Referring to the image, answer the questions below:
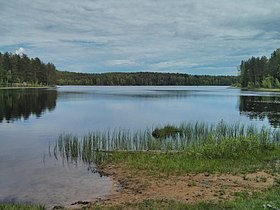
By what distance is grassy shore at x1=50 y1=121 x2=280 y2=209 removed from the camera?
33.0 ft

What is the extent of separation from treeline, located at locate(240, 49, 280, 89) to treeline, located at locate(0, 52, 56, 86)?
88.0 m

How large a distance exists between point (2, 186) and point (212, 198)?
8.23 m

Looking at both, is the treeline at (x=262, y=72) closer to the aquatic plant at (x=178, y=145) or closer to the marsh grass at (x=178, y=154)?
the aquatic plant at (x=178, y=145)

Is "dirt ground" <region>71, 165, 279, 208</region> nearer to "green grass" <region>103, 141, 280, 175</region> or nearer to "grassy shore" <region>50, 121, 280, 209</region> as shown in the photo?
"grassy shore" <region>50, 121, 280, 209</region>

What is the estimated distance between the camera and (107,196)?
11.9m

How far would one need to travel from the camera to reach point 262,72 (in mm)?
140000

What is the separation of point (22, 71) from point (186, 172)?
129 m

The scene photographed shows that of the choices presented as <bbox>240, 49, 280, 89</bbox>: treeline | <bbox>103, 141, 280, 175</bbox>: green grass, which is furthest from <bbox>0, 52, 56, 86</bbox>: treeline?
<bbox>103, 141, 280, 175</bbox>: green grass

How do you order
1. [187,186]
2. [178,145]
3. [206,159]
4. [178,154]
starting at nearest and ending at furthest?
[187,186], [206,159], [178,154], [178,145]

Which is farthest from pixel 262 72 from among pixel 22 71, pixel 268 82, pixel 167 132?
pixel 167 132

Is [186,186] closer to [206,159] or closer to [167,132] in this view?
[206,159]

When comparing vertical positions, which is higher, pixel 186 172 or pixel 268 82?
pixel 268 82

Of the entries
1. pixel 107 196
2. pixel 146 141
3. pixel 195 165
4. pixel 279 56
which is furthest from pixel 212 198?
pixel 279 56

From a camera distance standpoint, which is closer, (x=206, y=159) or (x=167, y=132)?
(x=206, y=159)
